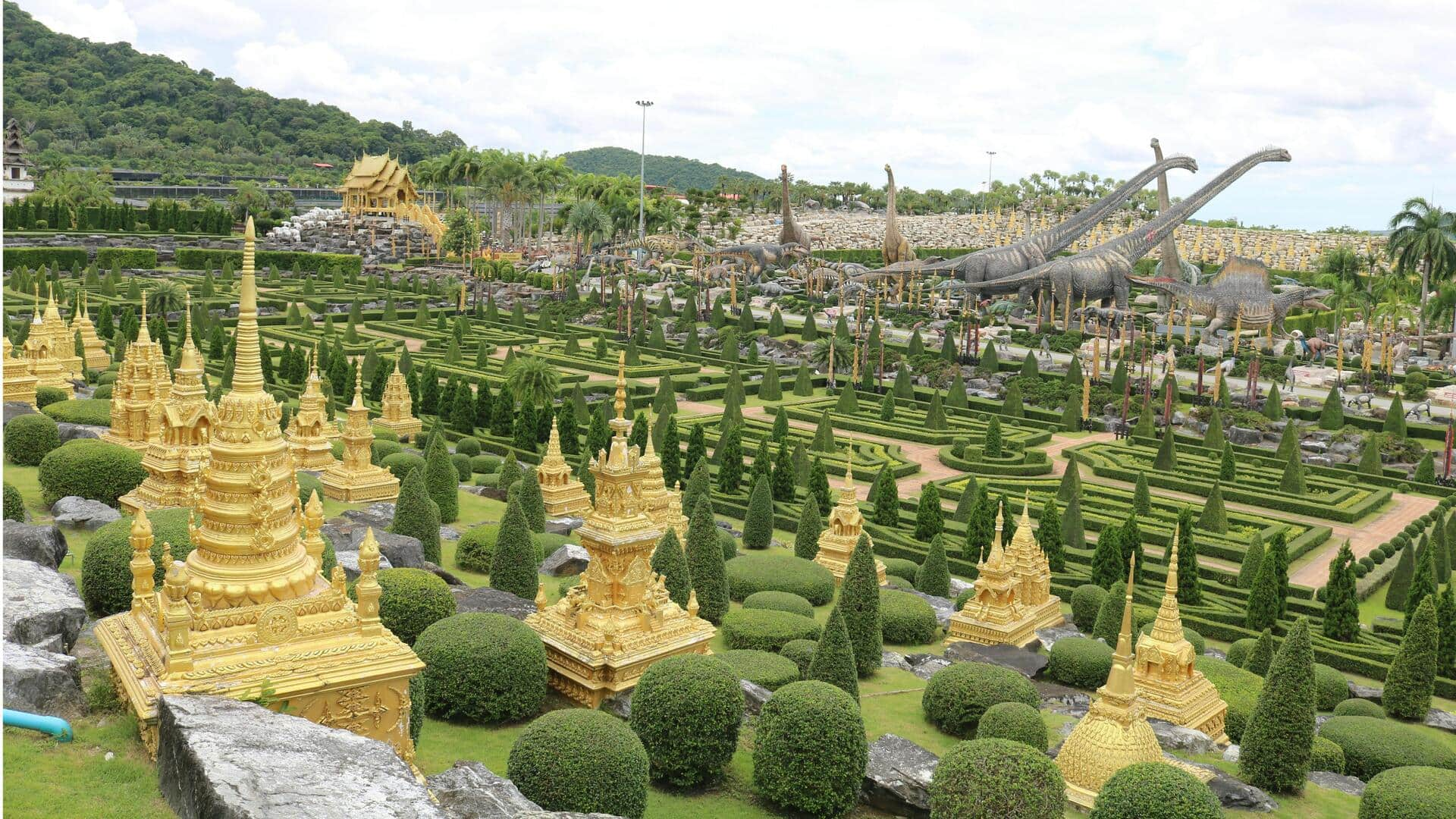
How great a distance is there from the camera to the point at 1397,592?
107 ft

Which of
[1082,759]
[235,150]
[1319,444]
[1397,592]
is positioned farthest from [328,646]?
[235,150]

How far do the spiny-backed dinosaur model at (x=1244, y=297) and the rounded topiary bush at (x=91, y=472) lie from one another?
6037 cm

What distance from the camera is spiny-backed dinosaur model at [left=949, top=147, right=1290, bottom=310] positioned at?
8369 cm

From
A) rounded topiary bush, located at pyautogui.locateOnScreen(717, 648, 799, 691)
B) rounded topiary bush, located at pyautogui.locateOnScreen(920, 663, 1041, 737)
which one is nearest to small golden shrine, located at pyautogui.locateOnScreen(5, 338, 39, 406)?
rounded topiary bush, located at pyautogui.locateOnScreen(717, 648, 799, 691)

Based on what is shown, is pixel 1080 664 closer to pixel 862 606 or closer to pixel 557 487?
pixel 862 606

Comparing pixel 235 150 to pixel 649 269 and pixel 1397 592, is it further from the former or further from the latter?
pixel 1397 592

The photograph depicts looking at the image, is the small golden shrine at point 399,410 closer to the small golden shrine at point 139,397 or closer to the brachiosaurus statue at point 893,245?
the small golden shrine at point 139,397

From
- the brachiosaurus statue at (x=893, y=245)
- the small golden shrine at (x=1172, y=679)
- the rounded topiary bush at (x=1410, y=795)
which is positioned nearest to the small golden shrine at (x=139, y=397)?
the small golden shrine at (x=1172, y=679)

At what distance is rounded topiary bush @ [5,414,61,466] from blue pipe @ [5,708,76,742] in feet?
66.0

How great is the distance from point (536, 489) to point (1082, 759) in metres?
16.9

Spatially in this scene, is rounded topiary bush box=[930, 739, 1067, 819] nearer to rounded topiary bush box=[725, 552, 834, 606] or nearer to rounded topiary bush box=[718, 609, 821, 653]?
rounded topiary bush box=[718, 609, 821, 653]

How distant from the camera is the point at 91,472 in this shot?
26.9m

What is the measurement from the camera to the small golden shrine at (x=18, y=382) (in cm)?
3650

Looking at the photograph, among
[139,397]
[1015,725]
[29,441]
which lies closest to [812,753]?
[1015,725]
